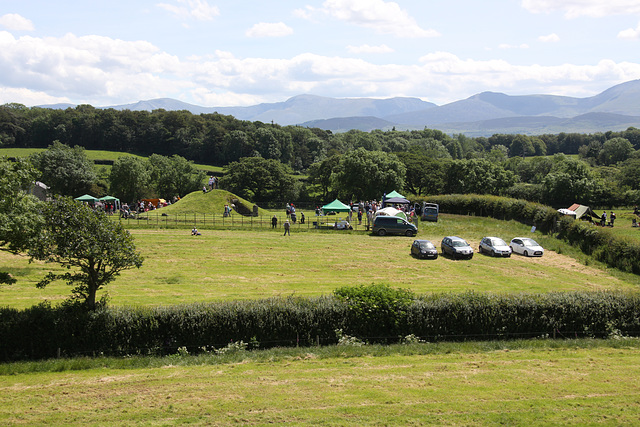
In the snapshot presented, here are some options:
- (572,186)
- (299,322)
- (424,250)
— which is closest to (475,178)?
(572,186)

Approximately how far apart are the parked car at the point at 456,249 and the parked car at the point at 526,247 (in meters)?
4.39

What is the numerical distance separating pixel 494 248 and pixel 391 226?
9395mm

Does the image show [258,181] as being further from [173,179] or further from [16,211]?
[16,211]

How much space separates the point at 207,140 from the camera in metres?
119

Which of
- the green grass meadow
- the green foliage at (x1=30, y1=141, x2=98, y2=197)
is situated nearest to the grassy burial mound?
the green foliage at (x1=30, y1=141, x2=98, y2=197)

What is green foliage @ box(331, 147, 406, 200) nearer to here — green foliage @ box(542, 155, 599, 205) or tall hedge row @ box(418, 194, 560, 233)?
tall hedge row @ box(418, 194, 560, 233)

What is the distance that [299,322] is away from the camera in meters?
16.6

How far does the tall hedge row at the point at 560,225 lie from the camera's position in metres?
29.4

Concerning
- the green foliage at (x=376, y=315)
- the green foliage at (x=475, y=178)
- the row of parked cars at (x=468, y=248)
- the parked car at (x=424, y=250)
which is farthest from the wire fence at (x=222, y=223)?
the green foliage at (x=475, y=178)

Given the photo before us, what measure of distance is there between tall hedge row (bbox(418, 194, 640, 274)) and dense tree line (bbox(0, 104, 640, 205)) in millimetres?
18441

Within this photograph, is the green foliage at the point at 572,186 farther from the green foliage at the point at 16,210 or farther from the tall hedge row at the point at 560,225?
the green foliage at the point at 16,210

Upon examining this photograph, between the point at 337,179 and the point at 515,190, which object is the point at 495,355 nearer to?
the point at 337,179

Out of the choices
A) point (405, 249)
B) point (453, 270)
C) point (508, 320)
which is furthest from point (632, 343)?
point (405, 249)

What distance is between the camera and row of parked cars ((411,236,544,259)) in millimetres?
30391
